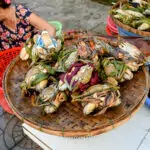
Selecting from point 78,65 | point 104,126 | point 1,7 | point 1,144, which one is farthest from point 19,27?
point 104,126

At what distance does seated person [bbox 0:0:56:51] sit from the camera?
258cm

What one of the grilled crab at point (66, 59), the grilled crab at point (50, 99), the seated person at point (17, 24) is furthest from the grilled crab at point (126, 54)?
the seated person at point (17, 24)

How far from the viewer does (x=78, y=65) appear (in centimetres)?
158

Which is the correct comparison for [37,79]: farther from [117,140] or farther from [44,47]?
[117,140]

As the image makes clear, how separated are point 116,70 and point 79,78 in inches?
9.8

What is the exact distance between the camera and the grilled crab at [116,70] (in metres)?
1.61

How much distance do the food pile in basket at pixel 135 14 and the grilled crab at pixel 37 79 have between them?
3.55 ft

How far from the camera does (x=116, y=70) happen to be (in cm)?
161

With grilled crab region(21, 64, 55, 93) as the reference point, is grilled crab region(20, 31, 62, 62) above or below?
above

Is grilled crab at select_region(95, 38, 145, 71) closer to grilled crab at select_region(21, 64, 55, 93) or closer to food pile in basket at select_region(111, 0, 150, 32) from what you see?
grilled crab at select_region(21, 64, 55, 93)

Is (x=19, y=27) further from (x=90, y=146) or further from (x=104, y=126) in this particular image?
(x=104, y=126)

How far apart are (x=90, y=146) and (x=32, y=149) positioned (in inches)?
39.3

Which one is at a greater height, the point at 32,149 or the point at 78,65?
the point at 78,65

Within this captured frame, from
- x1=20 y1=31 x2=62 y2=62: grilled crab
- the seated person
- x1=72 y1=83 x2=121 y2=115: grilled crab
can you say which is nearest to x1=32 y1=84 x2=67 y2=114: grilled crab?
x1=72 y1=83 x2=121 y2=115: grilled crab
